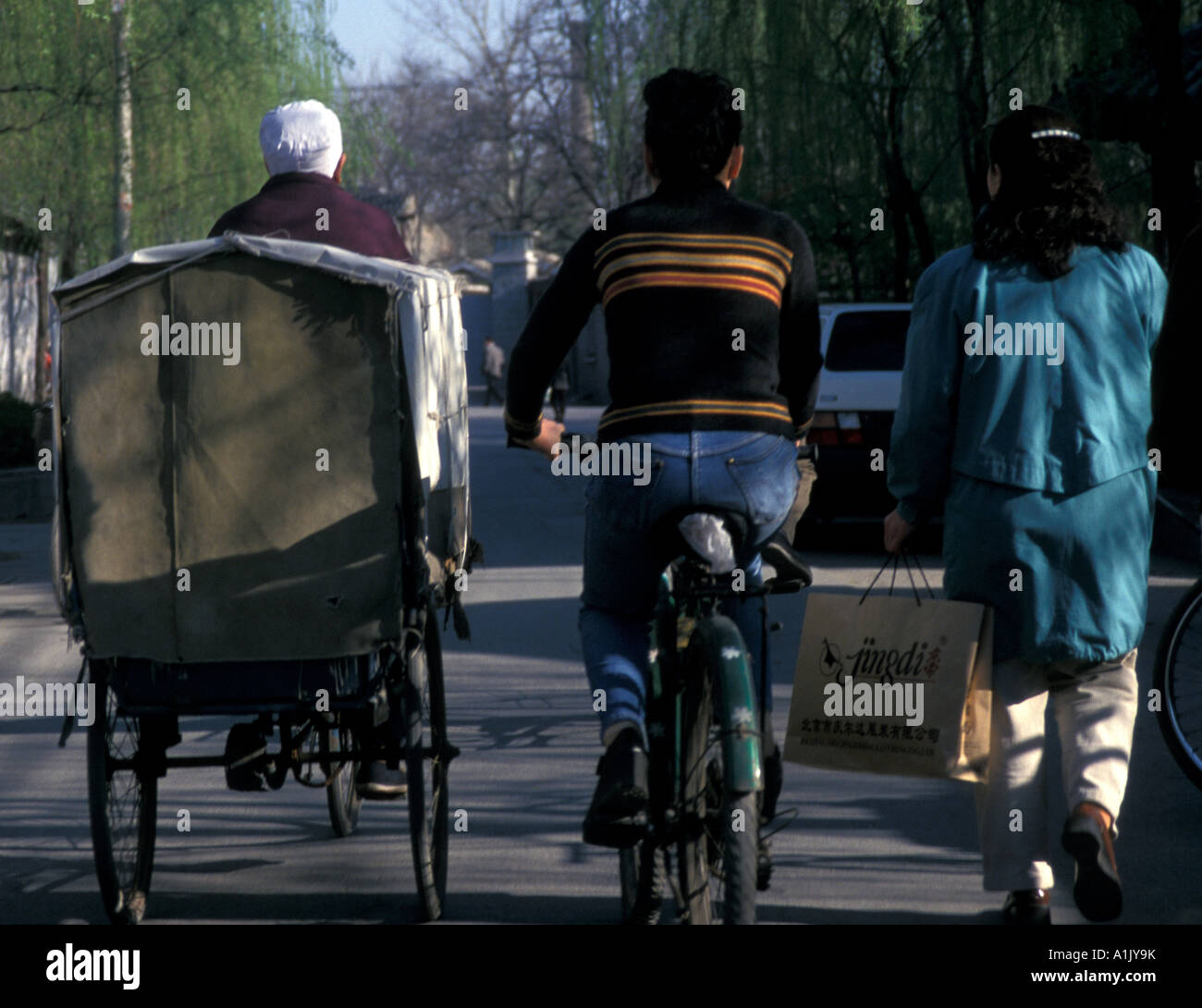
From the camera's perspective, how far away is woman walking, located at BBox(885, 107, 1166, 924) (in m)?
4.07

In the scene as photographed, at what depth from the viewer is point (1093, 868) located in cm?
397

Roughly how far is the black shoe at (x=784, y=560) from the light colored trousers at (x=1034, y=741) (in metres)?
0.51

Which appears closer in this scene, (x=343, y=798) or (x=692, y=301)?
(x=692, y=301)

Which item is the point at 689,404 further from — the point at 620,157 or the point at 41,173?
the point at 620,157

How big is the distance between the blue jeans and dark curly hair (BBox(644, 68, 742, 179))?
0.62 metres

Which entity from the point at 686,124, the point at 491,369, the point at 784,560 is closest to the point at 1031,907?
the point at 784,560

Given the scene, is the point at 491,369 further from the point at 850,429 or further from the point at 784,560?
the point at 784,560

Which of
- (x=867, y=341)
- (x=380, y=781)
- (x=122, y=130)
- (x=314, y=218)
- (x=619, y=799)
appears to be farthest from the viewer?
(x=122, y=130)

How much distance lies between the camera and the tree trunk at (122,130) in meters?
18.8

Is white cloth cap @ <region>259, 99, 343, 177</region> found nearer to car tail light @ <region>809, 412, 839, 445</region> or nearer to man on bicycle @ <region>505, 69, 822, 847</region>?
man on bicycle @ <region>505, 69, 822, 847</region>

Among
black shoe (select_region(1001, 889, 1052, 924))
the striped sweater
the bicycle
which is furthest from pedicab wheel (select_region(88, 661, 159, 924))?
black shoe (select_region(1001, 889, 1052, 924))

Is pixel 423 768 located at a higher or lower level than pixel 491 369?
lower

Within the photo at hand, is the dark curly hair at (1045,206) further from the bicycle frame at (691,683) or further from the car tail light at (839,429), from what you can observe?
the car tail light at (839,429)

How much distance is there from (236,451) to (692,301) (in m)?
1.16
